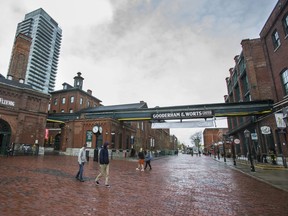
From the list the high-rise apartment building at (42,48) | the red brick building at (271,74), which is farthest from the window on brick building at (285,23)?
the high-rise apartment building at (42,48)

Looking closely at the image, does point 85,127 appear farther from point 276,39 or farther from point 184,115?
point 276,39

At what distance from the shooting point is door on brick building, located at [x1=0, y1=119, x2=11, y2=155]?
77.2ft

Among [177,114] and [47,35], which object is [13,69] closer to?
[177,114]

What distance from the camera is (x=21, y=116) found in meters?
25.3

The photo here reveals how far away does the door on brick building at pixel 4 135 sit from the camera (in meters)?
23.5

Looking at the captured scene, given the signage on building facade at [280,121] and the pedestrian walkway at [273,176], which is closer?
the pedestrian walkway at [273,176]

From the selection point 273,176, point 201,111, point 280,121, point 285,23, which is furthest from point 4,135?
point 285,23

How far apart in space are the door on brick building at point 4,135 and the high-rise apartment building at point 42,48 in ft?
A: 326

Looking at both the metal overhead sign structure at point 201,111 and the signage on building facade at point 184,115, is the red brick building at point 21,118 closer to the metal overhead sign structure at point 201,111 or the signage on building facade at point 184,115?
the metal overhead sign structure at point 201,111

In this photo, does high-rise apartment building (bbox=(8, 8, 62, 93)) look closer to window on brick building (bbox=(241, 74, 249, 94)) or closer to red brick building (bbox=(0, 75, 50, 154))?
red brick building (bbox=(0, 75, 50, 154))

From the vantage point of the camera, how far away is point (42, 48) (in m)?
122

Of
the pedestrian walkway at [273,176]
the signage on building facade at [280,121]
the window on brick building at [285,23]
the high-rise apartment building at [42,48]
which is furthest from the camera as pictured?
the high-rise apartment building at [42,48]

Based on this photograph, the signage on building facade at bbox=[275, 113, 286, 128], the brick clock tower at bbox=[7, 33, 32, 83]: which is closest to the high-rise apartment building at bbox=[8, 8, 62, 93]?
the brick clock tower at bbox=[7, 33, 32, 83]

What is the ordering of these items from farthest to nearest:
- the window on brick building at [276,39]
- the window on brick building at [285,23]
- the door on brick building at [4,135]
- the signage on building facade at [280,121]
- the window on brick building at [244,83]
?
the window on brick building at [244,83] < the door on brick building at [4,135] < the window on brick building at [276,39] < the window on brick building at [285,23] < the signage on building facade at [280,121]
